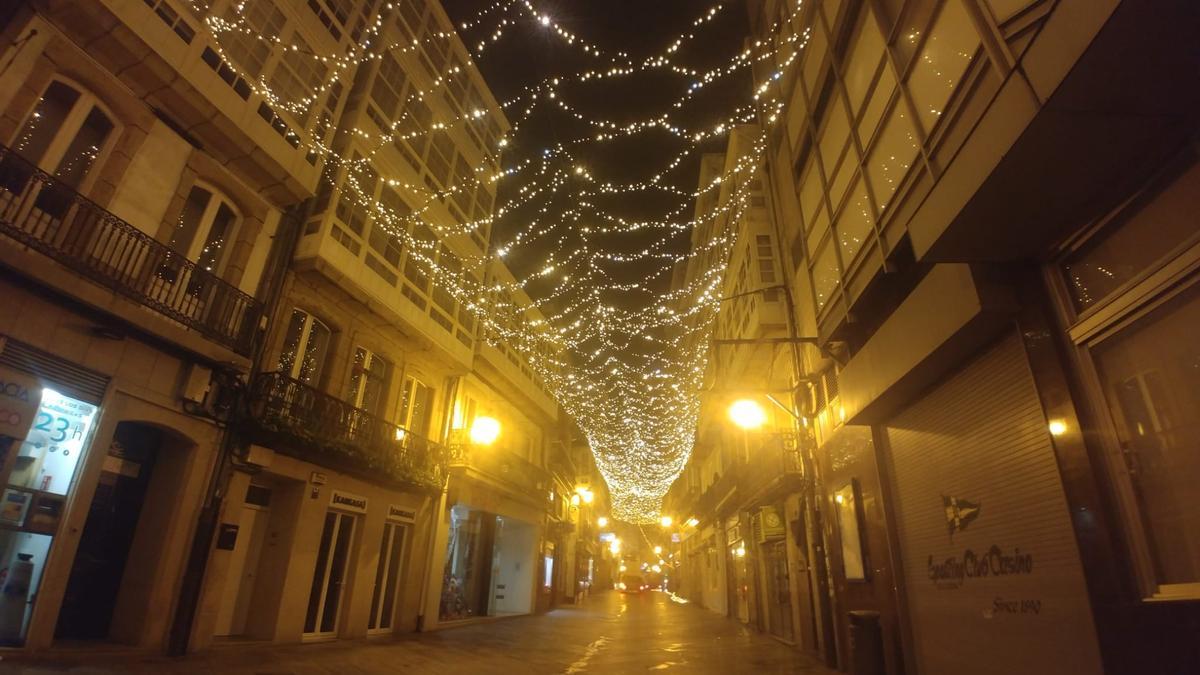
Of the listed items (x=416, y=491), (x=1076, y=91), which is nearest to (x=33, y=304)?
(x=416, y=491)

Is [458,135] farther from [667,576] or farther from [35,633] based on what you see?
[667,576]

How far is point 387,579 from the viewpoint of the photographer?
1212cm

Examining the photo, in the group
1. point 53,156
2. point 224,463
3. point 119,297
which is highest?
point 53,156

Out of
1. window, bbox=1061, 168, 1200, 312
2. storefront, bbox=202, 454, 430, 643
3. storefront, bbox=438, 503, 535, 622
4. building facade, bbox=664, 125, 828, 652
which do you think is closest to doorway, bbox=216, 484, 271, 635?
storefront, bbox=202, 454, 430, 643

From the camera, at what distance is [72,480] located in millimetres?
6762

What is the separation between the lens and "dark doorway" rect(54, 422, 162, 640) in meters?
7.36

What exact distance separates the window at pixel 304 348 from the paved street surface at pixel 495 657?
4.43 m

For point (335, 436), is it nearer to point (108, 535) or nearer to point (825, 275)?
point (108, 535)

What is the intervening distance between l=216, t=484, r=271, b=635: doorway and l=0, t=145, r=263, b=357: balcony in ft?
9.13

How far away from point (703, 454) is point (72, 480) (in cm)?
2509

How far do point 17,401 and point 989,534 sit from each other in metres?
10.1

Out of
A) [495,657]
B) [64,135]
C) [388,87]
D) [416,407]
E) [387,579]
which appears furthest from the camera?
[416,407]

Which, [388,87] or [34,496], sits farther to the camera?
[388,87]

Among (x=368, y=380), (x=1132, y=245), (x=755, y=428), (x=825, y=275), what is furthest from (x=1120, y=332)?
(x=368, y=380)
